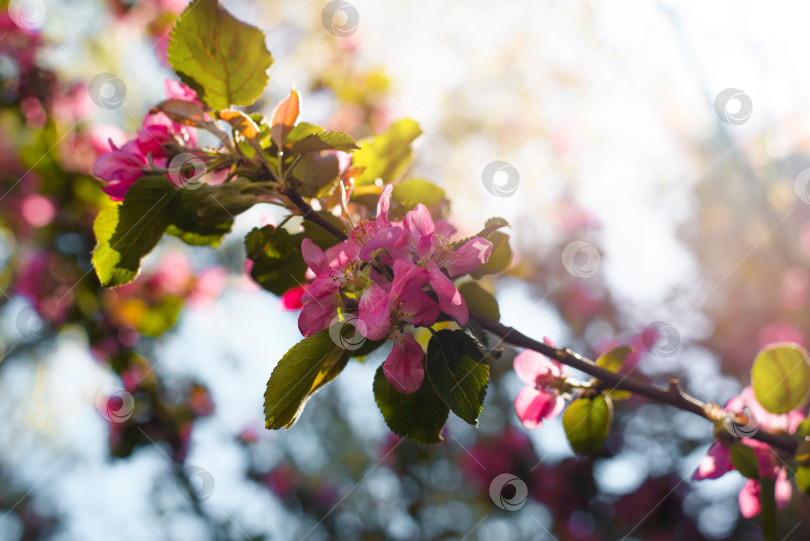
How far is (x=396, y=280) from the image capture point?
52 cm

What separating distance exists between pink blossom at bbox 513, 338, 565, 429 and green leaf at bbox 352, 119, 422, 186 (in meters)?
0.33

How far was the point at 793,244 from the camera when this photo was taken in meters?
2.95

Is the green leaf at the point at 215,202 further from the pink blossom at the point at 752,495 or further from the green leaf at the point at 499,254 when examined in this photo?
the pink blossom at the point at 752,495

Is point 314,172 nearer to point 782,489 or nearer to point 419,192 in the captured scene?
point 419,192

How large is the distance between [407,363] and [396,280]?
0.10 metres

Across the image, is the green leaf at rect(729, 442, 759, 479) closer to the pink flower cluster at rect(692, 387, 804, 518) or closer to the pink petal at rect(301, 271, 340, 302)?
the pink flower cluster at rect(692, 387, 804, 518)

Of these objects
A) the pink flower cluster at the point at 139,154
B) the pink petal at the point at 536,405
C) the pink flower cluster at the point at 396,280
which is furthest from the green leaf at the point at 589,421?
the pink flower cluster at the point at 139,154

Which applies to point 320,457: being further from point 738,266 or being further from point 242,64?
point 242,64

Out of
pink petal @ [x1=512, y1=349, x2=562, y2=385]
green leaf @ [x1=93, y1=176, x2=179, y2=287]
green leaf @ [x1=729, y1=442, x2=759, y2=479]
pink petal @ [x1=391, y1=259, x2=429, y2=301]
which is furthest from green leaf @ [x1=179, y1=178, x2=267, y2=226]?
green leaf @ [x1=729, y1=442, x2=759, y2=479]

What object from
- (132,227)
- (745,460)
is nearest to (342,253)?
(132,227)

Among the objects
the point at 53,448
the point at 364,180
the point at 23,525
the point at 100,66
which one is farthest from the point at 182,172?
the point at 23,525

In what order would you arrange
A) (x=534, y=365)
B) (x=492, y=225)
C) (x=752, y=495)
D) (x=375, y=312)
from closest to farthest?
(x=375, y=312) → (x=492, y=225) → (x=534, y=365) → (x=752, y=495)

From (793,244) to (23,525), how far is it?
6.67 m

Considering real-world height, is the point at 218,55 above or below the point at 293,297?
above
